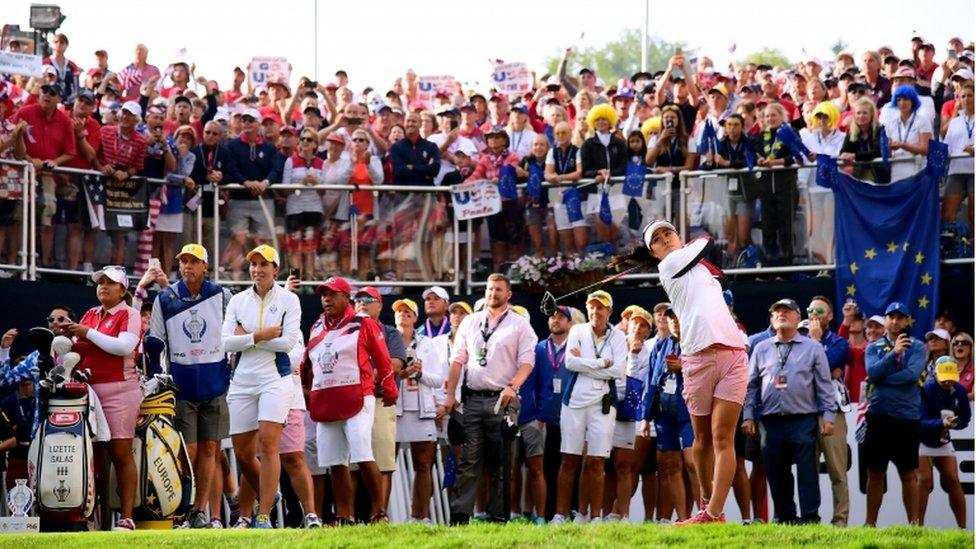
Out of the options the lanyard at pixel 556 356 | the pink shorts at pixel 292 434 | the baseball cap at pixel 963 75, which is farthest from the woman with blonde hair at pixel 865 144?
the pink shorts at pixel 292 434

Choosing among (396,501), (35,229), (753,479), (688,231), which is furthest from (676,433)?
(35,229)

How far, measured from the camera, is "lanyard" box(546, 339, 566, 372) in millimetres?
19578

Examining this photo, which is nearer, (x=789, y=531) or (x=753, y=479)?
(x=789, y=531)

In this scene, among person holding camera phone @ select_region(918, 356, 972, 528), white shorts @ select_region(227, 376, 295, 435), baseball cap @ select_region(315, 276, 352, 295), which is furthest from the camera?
person holding camera phone @ select_region(918, 356, 972, 528)

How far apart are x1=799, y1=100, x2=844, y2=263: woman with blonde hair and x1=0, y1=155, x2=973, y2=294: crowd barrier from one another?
11 mm

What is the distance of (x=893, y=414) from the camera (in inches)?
727

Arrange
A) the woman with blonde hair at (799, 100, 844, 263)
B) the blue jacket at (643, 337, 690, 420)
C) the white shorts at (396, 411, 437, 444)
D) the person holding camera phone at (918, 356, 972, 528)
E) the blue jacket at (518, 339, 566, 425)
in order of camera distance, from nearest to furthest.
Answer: the blue jacket at (643, 337, 690, 420)
the person holding camera phone at (918, 356, 972, 528)
the white shorts at (396, 411, 437, 444)
the blue jacket at (518, 339, 566, 425)
the woman with blonde hair at (799, 100, 844, 263)

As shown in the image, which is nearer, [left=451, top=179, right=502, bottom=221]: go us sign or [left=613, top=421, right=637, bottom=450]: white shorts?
[left=613, top=421, right=637, bottom=450]: white shorts

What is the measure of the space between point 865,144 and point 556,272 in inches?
152

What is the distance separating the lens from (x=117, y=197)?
72.6 ft

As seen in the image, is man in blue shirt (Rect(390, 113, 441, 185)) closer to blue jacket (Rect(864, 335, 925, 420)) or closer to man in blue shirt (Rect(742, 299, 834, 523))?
man in blue shirt (Rect(742, 299, 834, 523))

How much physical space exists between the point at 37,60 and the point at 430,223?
16.2 feet

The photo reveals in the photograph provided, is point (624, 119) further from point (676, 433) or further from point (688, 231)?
point (676, 433)

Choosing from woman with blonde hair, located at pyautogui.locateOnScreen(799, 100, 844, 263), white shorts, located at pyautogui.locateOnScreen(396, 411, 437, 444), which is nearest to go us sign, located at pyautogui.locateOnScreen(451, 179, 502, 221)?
woman with blonde hair, located at pyautogui.locateOnScreen(799, 100, 844, 263)
